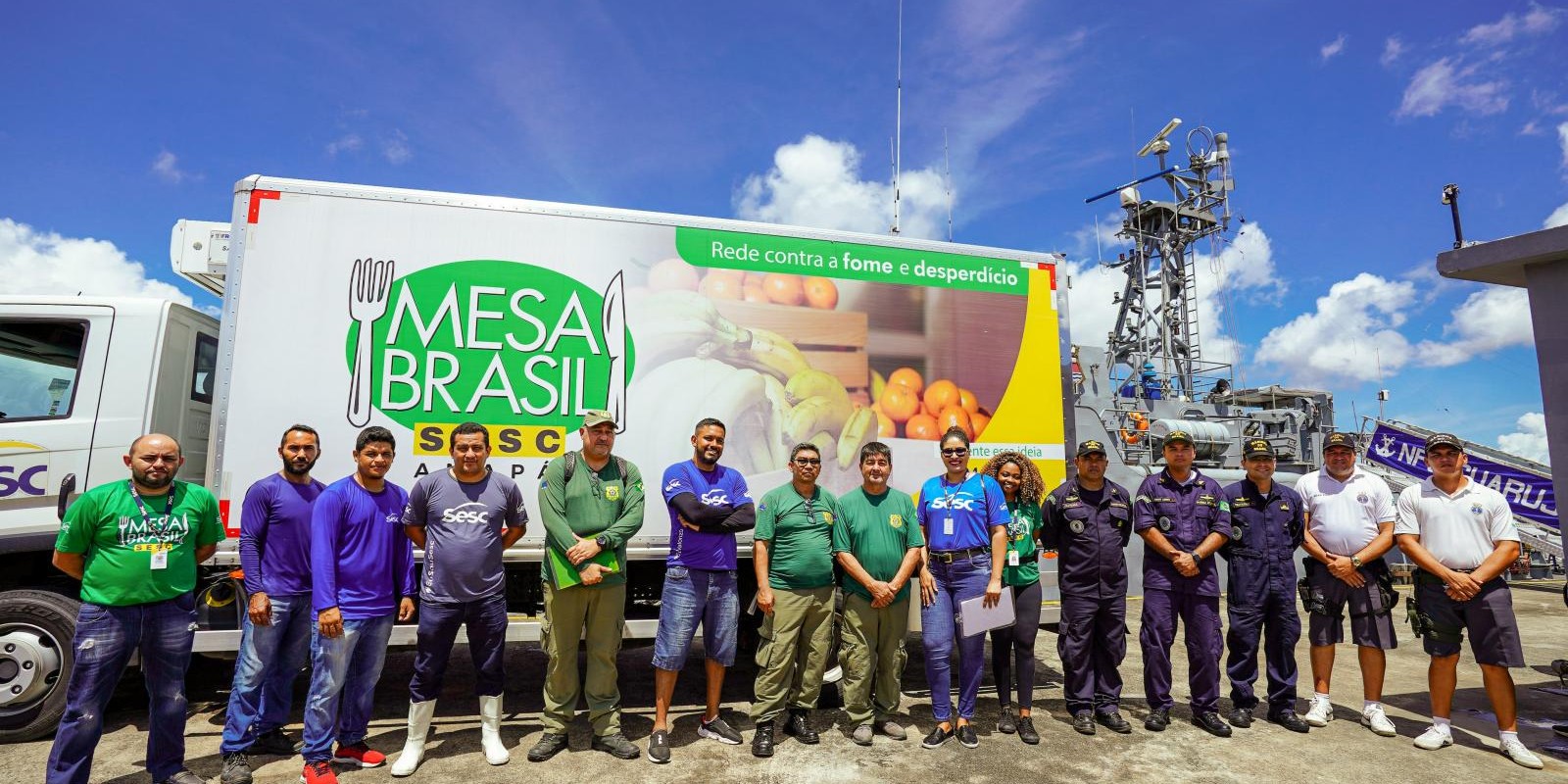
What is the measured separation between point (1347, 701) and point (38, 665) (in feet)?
29.0

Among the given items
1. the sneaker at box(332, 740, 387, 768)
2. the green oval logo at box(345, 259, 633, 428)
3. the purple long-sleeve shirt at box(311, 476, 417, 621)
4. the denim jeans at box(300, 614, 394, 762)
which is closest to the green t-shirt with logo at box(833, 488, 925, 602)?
the green oval logo at box(345, 259, 633, 428)

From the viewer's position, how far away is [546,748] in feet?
14.0

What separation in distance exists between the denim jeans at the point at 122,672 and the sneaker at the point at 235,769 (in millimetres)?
191

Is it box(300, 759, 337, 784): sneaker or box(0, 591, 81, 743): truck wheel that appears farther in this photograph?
box(0, 591, 81, 743): truck wheel

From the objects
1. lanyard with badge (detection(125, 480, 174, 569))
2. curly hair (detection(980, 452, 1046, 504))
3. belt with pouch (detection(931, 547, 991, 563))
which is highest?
curly hair (detection(980, 452, 1046, 504))

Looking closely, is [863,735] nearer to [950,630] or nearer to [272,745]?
[950,630]

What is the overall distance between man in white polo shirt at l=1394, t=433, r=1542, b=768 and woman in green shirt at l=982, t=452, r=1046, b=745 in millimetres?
2301

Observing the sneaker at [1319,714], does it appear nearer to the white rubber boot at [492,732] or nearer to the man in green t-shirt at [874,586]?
the man in green t-shirt at [874,586]

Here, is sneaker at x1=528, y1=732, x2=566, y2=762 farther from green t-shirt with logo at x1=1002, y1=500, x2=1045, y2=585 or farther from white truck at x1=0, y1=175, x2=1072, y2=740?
green t-shirt with logo at x1=1002, y1=500, x2=1045, y2=585

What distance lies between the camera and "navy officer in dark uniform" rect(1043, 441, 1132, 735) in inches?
190

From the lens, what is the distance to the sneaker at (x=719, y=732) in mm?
4566

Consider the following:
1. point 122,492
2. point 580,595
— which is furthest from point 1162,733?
point 122,492

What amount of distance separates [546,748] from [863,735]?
72.7 inches

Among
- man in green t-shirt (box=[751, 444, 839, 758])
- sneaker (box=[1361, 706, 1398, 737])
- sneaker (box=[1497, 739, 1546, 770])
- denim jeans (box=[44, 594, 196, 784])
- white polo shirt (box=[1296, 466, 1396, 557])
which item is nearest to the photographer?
denim jeans (box=[44, 594, 196, 784])
